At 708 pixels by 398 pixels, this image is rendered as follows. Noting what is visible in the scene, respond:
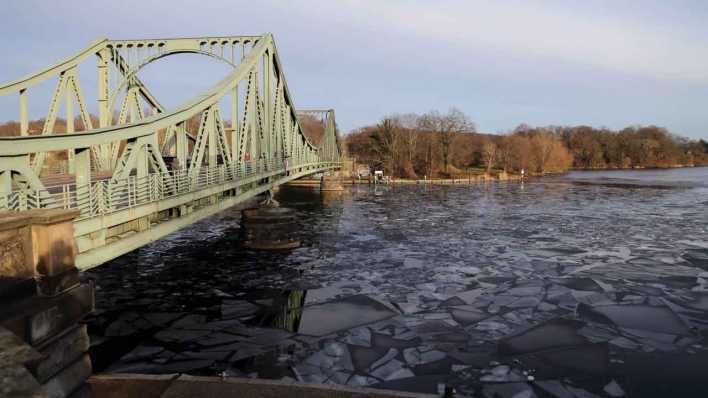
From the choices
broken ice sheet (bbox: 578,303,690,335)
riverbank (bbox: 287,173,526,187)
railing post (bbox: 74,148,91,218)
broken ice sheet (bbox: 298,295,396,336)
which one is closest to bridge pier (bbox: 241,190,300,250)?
broken ice sheet (bbox: 298,295,396,336)

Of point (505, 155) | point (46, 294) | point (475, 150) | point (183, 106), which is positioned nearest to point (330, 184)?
point (183, 106)

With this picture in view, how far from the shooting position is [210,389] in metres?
6.62

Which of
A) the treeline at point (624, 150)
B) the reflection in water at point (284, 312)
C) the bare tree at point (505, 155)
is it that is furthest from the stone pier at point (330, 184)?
the treeline at point (624, 150)

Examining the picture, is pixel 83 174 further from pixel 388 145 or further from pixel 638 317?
pixel 388 145

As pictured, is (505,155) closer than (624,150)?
Yes

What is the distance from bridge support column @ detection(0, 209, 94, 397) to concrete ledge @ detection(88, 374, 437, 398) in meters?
0.52

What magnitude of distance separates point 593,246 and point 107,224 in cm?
1900

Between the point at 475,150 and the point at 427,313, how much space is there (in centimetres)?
10864

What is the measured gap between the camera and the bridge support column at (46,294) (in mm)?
5352

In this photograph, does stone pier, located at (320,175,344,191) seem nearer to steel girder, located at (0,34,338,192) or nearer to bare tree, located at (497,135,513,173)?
steel girder, located at (0,34,338,192)

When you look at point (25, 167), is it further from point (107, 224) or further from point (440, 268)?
point (440, 268)

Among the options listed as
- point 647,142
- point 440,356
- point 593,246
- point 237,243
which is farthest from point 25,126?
point 647,142

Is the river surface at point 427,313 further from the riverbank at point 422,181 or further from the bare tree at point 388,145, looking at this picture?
the bare tree at point 388,145

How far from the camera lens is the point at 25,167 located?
25.9 ft
